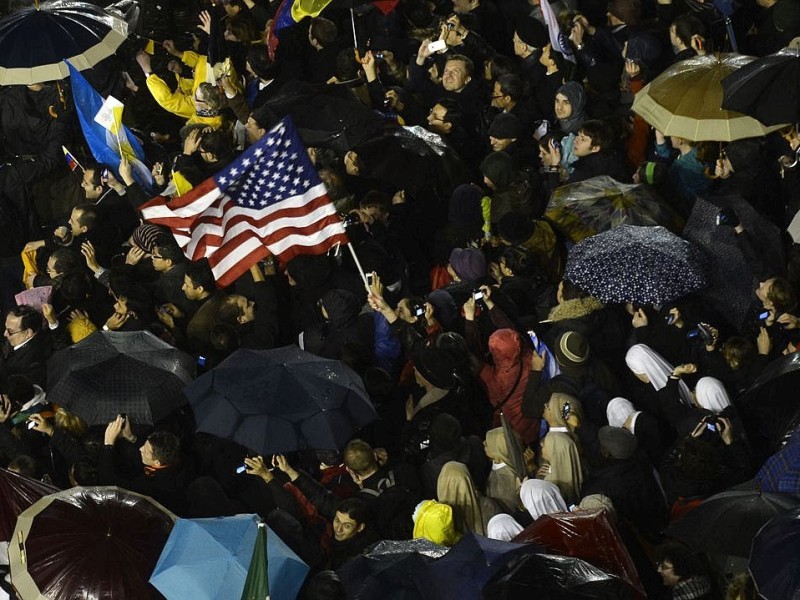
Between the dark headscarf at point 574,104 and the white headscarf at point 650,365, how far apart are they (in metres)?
2.89

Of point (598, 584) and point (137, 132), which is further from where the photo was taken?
point (137, 132)

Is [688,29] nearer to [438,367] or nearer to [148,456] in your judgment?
[438,367]

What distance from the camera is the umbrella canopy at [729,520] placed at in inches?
359

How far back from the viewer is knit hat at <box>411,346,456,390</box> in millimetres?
11164

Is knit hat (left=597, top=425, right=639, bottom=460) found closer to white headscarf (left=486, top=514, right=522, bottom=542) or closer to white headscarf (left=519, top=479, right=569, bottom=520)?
white headscarf (left=519, top=479, right=569, bottom=520)

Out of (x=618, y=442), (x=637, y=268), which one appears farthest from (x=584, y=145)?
(x=618, y=442)

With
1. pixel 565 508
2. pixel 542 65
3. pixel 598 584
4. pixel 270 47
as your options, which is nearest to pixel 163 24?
pixel 270 47

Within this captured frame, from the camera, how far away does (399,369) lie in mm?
12094

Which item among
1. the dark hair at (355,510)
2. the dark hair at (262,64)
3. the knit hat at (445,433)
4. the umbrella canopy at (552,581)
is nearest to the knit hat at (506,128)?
the dark hair at (262,64)

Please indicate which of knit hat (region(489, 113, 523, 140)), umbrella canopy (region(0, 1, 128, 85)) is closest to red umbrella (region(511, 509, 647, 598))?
knit hat (region(489, 113, 523, 140))

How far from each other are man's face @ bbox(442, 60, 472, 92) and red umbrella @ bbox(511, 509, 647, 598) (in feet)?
19.8

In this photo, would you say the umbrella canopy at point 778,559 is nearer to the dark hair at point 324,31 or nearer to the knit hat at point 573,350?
the knit hat at point 573,350

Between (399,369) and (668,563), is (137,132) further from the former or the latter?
(668,563)

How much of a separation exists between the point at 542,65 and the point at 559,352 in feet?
13.2
